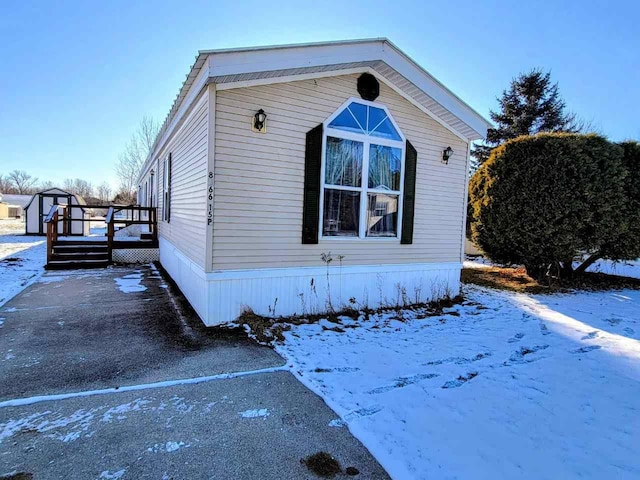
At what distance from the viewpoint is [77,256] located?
342 inches

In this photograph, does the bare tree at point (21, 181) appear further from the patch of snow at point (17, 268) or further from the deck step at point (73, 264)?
the deck step at point (73, 264)

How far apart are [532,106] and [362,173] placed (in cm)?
1703

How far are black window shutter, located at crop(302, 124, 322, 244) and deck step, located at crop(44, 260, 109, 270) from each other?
20.8 feet

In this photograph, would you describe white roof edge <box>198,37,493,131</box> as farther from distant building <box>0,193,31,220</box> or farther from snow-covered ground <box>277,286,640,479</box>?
distant building <box>0,193,31,220</box>

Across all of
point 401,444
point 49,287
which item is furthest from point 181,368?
point 49,287

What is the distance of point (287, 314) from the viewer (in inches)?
203

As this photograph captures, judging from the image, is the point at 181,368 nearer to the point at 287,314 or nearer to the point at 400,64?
the point at 287,314

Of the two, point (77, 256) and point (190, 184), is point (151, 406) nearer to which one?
point (190, 184)

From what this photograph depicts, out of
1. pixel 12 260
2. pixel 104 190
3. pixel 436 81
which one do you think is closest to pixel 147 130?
pixel 12 260

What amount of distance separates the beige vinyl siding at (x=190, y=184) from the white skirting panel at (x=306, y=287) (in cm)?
35

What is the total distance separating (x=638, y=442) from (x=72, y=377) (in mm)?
4472

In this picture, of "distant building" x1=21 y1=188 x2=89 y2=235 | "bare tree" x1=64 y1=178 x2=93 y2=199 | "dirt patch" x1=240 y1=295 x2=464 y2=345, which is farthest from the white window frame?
"bare tree" x1=64 y1=178 x2=93 y2=199

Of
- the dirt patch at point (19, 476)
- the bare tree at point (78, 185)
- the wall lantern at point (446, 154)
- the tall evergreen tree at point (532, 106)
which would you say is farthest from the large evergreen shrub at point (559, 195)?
the bare tree at point (78, 185)

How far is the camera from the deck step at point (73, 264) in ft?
27.1
